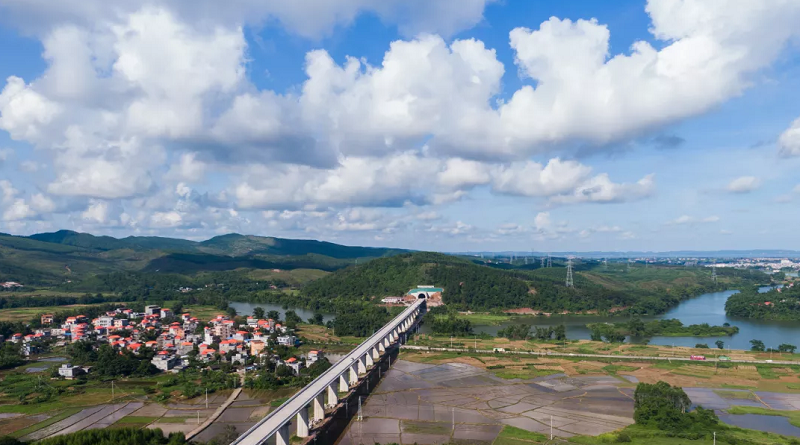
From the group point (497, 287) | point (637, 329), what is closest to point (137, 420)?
point (637, 329)

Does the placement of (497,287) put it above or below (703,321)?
above

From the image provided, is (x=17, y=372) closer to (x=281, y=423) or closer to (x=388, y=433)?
(x=281, y=423)

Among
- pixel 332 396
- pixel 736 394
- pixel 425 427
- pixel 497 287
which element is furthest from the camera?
pixel 497 287

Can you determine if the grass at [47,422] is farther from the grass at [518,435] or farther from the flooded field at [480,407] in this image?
the grass at [518,435]

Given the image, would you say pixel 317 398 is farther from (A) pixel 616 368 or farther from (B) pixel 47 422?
(A) pixel 616 368

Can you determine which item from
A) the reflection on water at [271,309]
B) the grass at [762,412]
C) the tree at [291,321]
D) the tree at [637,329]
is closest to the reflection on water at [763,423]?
the grass at [762,412]

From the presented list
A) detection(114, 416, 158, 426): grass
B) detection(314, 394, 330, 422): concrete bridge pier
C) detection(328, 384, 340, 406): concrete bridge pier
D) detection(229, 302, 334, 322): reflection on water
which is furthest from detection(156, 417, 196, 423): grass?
detection(229, 302, 334, 322): reflection on water
